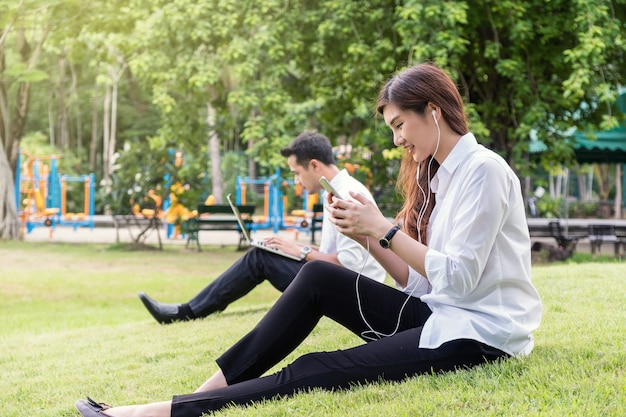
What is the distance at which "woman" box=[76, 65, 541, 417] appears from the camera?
2967 mm

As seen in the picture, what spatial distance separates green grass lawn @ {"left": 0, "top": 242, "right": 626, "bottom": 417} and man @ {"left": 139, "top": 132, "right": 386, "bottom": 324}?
0.19m

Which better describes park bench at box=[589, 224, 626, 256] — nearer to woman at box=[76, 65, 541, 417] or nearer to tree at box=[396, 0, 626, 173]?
tree at box=[396, 0, 626, 173]

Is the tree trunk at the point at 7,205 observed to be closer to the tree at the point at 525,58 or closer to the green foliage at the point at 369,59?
the green foliage at the point at 369,59

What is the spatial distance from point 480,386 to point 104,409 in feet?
5.27

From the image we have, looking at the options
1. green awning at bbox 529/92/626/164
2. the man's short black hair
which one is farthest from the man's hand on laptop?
green awning at bbox 529/92/626/164

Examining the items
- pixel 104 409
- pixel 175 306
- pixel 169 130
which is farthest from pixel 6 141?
pixel 104 409

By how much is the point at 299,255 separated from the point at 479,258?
9.38 feet

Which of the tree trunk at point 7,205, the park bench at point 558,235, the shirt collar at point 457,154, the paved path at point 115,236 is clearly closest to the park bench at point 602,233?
the park bench at point 558,235

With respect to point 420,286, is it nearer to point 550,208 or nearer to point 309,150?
point 309,150

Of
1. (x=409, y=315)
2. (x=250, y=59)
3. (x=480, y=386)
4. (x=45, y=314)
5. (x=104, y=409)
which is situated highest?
(x=250, y=59)

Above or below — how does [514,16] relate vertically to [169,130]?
above

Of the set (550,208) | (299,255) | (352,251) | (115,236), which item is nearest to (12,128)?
(115,236)

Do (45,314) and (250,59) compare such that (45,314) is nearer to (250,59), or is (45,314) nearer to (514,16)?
(250,59)

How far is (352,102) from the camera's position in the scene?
13914 millimetres
